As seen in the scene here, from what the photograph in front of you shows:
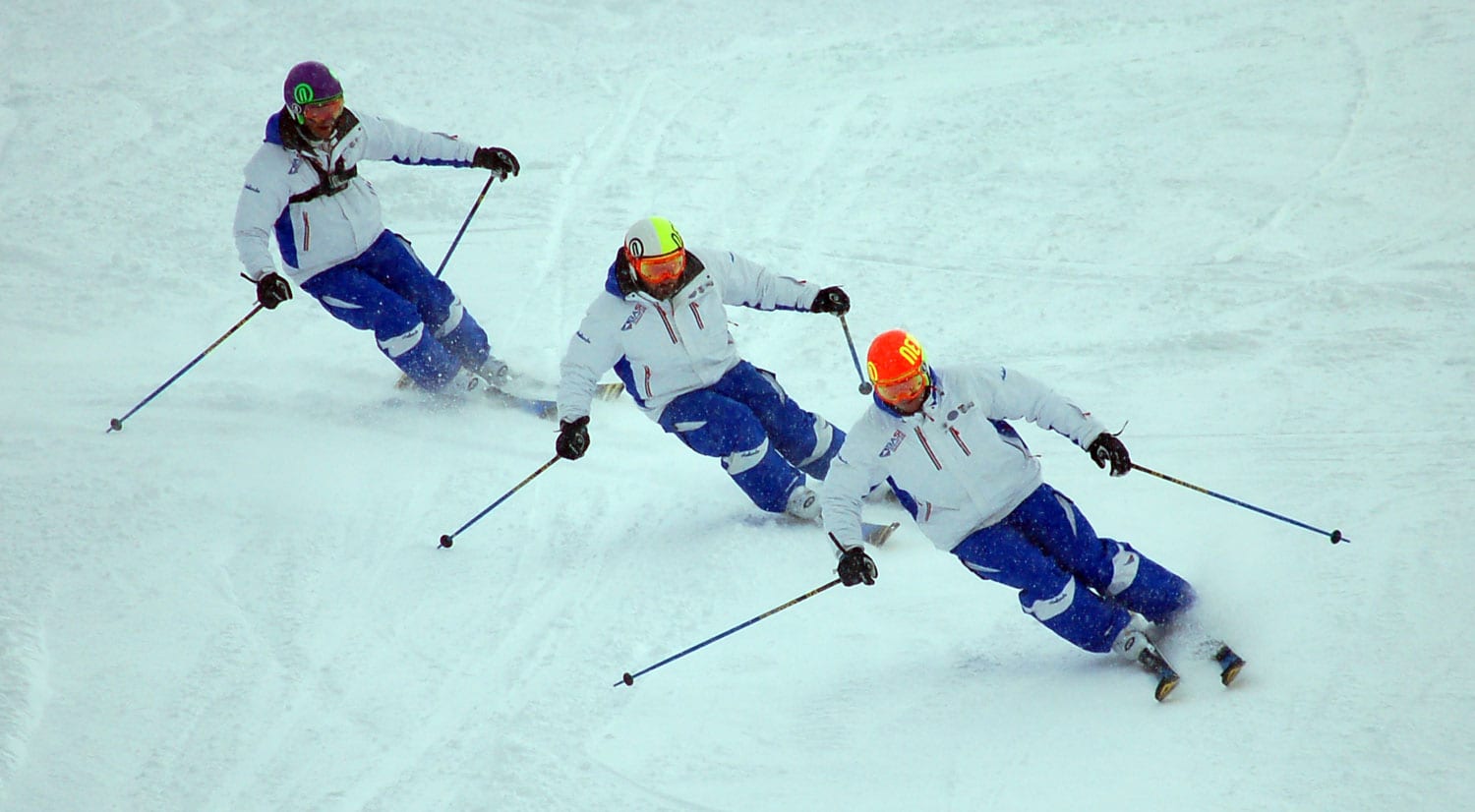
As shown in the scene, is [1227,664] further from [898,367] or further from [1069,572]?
[898,367]

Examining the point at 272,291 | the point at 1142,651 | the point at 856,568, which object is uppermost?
the point at 856,568

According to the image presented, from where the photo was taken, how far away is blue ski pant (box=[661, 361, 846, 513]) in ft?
21.5

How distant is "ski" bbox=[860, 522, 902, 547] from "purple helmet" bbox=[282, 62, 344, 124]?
370cm

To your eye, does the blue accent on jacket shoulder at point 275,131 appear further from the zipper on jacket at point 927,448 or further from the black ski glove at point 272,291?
the zipper on jacket at point 927,448

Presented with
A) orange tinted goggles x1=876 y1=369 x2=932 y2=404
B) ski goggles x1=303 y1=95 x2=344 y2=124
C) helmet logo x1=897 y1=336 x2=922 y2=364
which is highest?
helmet logo x1=897 y1=336 x2=922 y2=364

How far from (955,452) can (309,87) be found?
418 centimetres

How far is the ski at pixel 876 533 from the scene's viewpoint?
659cm

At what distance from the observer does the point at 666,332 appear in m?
6.40

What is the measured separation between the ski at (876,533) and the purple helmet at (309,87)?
370 centimetres

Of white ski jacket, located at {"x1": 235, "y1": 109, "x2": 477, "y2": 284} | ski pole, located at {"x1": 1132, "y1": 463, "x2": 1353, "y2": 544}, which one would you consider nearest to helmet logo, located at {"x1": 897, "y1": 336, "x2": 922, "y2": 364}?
ski pole, located at {"x1": 1132, "y1": 463, "x2": 1353, "y2": 544}

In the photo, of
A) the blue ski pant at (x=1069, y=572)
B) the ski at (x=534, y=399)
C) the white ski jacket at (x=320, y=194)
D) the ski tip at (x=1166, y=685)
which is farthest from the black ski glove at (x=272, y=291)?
the ski tip at (x=1166, y=685)

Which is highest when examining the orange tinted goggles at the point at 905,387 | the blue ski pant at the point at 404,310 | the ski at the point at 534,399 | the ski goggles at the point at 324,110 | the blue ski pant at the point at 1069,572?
the orange tinted goggles at the point at 905,387

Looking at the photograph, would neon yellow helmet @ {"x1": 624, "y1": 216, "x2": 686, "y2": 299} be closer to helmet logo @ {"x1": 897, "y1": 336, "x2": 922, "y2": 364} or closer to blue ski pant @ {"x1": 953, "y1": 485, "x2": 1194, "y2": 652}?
helmet logo @ {"x1": 897, "y1": 336, "x2": 922, "y2": 364}

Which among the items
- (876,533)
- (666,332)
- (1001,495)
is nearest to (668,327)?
(666,332)
